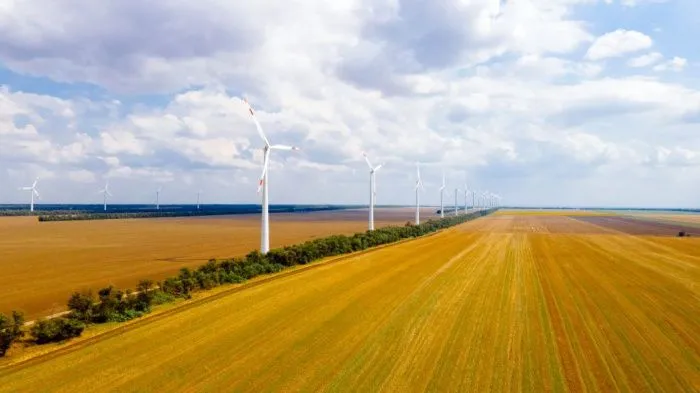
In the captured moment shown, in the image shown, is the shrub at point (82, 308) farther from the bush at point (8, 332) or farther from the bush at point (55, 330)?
the bush at point (8, 332)

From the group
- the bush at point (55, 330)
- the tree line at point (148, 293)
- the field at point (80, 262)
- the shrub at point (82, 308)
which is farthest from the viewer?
the field at point (80, 262)

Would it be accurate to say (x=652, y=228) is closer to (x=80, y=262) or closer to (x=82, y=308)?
(x=80, y=262)

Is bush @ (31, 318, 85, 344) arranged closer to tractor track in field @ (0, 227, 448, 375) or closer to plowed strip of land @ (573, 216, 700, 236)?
tractor track in field @ (0, 227, 448, 375)

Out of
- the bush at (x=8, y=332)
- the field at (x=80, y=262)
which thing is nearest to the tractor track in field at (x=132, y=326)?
the bush at (x=8, y=332)

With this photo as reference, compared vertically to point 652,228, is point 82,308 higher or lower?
lower

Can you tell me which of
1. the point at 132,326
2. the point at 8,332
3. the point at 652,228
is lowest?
the point at 132,326

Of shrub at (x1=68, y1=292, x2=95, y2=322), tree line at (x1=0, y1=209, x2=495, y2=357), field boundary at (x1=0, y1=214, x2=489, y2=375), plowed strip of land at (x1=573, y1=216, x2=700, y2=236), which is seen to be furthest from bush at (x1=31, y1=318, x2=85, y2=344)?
plowed strip of land at (x1=573, y1=216, x2=700, y2=236)

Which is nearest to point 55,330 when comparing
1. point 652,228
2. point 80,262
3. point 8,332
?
point 8,332

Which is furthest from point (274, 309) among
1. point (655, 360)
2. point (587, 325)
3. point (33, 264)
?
point (33, 264)
